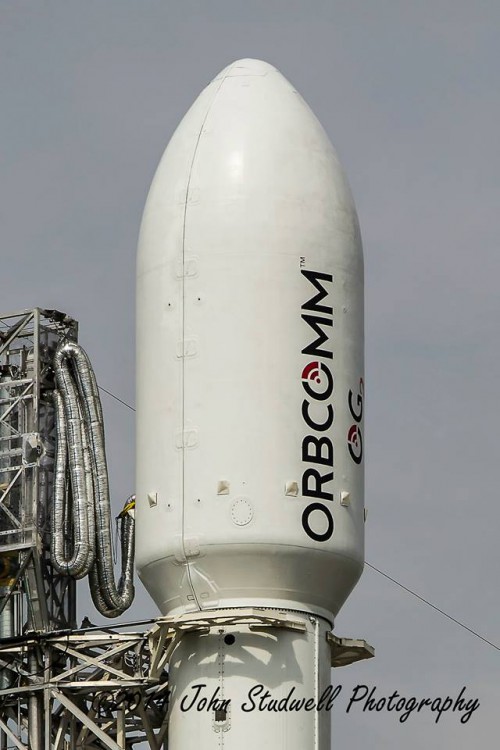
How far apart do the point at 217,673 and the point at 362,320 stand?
8.05 meters

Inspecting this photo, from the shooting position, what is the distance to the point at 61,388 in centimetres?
5481

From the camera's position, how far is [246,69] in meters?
52.7

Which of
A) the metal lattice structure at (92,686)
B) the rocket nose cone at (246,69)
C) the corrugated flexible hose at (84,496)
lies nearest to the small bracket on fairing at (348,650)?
the metal lattice structure at (92,686)

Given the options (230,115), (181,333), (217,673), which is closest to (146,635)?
(217,673)

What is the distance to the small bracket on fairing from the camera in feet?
164

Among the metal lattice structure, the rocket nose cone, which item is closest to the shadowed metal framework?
the metal lattice structure

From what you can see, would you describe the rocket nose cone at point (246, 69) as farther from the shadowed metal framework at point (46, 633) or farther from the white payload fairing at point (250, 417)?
the shadowed metal framework at point (46, 633)

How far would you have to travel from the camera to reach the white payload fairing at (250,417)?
159 ft

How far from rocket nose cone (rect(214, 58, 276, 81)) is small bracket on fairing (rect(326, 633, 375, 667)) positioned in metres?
12.1

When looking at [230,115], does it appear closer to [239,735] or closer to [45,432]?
[45,432]

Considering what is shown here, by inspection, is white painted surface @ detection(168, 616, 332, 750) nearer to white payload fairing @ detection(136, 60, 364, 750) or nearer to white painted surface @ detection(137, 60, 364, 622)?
white payload fairing @ detection(136, 60, 364, 750)

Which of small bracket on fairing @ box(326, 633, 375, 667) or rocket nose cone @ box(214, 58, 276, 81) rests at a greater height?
rocket nose cone @ box(214, 58, 276, 81)

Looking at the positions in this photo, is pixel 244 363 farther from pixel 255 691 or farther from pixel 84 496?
pixel 84 496

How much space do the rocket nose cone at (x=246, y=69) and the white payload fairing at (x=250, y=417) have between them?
1170 millimetres
